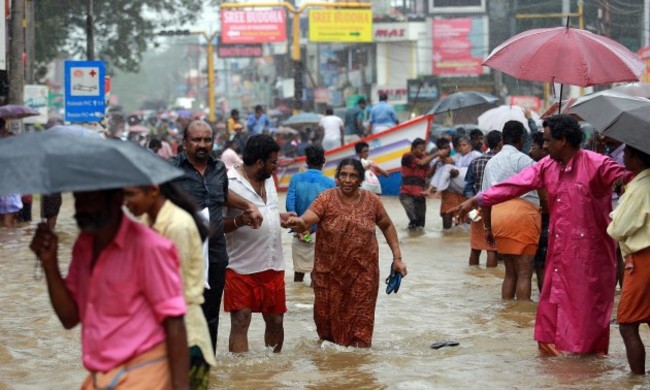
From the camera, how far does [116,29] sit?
43750mm

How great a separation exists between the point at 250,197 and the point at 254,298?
69 cm

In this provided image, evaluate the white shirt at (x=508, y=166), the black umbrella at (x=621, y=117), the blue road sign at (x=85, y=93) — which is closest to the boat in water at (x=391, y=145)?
the blue road sign at (x=85, y=93)

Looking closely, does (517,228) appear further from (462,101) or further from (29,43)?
(29,43)

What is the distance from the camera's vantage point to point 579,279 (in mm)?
8078

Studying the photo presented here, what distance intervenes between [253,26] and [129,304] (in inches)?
2300

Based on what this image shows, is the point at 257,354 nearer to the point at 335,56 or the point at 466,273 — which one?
the point at 466,273

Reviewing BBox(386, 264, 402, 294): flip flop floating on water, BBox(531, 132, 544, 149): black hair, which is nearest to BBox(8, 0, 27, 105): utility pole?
BBox(531, 132, 544, 149): black hair

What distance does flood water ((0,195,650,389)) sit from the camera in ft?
26.2

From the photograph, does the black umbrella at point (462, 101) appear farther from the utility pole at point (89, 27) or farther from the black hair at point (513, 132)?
the black hair at point (513, 132)

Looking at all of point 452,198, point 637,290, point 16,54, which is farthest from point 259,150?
point 16,54

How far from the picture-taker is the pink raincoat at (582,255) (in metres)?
8.02

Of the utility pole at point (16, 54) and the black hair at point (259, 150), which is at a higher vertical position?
the utility pole at point (16, 54)

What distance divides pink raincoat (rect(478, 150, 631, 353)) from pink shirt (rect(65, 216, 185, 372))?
4363 mm

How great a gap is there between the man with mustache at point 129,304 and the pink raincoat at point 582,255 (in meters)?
4.34
